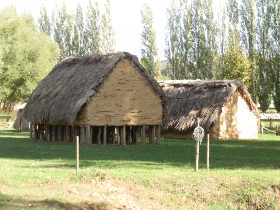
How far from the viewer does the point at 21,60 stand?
57688 millimetres

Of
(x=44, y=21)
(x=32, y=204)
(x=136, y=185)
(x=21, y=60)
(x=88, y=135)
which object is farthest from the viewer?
(x=44, y=21)

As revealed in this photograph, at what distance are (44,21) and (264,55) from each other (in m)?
31.0

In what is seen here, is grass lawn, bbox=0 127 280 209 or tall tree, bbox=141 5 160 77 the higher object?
tall tree, bbox=141 5 160 77

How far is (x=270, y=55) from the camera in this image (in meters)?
54.4

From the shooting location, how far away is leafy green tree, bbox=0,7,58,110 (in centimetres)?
5753

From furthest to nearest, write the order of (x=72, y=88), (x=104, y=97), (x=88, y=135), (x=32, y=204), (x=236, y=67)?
(x=236, y=67) < (x=72, y=88) < (x=104, y=97) < (x=88, y=135) < (x=32, y=204)

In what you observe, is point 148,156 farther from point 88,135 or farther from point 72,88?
point 72,88

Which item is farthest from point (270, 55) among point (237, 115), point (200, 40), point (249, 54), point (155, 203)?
point (155, 203)

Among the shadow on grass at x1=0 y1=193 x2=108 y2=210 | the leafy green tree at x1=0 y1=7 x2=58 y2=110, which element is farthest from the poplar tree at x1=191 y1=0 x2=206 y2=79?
the shadow on grass at x1=0 y1=193 x2=108 y2=210

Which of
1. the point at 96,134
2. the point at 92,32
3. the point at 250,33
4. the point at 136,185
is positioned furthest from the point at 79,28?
the point at 136,185

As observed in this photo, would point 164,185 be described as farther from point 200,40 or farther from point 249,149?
point 200,40

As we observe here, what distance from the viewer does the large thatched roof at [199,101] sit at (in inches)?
1453

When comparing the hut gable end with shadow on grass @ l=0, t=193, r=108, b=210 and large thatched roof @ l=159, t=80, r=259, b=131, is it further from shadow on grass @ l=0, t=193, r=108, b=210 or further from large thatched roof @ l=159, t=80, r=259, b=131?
shadow on grass @ l=0, t=193, r=108, b=210

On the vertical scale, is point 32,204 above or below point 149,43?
below
